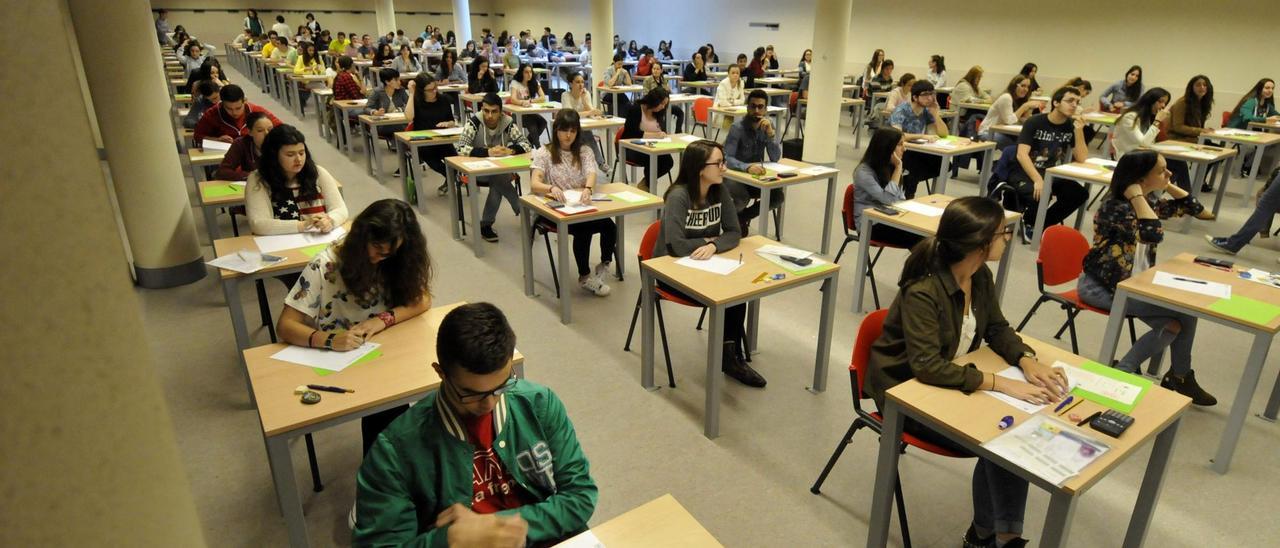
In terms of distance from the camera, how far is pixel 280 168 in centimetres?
368

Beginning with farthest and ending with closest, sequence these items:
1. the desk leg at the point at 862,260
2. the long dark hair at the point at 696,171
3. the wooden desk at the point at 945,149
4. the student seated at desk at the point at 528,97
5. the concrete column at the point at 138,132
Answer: the student seated at desk at the point at 528,97 → the wooden desk at the point at 945,149 → the desk leg at the point at 862,260 → the concrete column at the point at 138,132 → the long dark hair at the point at 696,171

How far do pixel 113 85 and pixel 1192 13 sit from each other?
1313 cm

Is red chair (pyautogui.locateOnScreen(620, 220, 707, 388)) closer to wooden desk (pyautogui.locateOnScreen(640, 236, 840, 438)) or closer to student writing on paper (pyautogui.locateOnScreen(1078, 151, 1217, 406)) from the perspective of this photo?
wooden desk (pyautogui.locateOnScreen(640, 236, 840, 438))

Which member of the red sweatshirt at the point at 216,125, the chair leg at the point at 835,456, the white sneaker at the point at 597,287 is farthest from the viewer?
the red sweatshirt at the point at 216,125

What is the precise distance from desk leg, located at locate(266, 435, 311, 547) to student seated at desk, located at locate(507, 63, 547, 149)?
20.1 feet

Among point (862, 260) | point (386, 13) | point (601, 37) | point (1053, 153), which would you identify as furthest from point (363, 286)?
point (386, 13)

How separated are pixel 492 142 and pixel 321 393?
426 cm

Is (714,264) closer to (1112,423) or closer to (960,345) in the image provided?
(960,345)

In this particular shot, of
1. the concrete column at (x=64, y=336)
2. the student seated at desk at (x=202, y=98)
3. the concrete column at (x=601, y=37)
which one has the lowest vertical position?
the student seated at desk at (x=202, y=98)

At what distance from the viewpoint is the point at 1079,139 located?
605 centimetres

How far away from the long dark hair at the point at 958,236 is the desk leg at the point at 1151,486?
829 mm

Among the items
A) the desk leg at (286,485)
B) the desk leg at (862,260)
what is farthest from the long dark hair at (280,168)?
the desk leg at (862,260)

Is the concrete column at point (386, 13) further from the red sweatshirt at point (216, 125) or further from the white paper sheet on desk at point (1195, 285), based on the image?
the white paper sheet on desk at point (1195, 285)

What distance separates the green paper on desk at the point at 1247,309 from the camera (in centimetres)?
285
